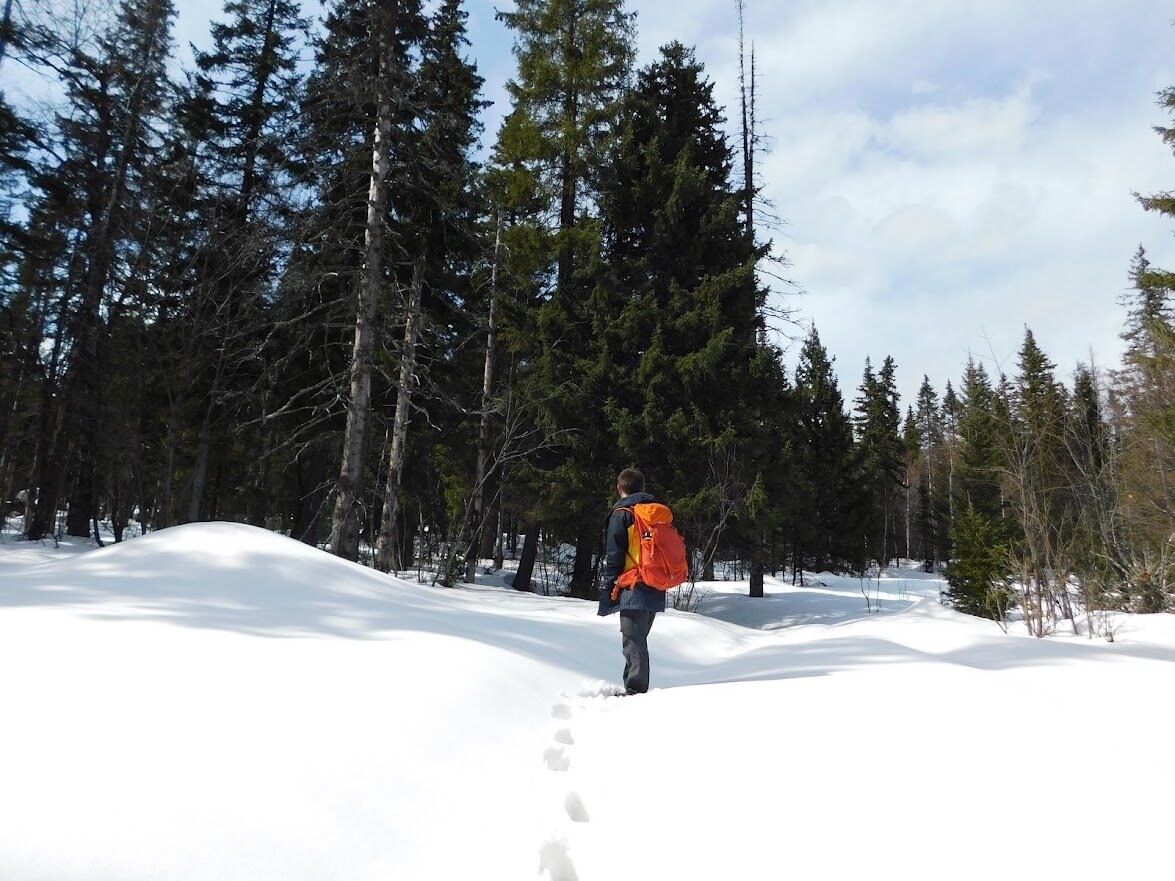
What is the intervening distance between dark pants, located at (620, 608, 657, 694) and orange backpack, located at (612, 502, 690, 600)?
200 millimetres

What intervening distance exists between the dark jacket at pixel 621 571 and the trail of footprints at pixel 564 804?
793mm

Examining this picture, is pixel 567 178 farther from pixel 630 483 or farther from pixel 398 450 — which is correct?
pixel 630 483

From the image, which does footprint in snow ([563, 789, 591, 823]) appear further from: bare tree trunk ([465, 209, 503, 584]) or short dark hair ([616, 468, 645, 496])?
bare tree trunk ([465, 209, 503, 584])

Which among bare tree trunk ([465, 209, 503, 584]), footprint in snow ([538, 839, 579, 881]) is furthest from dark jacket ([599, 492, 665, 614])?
bare tree trunk ([465, 209, 503, 584])

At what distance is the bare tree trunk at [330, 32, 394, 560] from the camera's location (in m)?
9.62

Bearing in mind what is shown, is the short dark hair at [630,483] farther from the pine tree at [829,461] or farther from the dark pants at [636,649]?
the pine tree at [829,461]

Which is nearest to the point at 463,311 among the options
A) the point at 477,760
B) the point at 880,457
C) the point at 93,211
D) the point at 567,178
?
the point at 567,178

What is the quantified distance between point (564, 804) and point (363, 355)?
8026 millimetres

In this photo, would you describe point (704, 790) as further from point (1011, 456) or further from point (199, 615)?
point (1011, 456)

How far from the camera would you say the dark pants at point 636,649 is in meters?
5.03

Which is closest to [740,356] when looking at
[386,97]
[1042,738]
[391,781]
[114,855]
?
[386,97]

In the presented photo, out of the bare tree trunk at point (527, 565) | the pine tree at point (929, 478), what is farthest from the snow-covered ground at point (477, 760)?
the pine tree at point (929, 478)

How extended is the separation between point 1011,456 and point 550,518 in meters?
8.42

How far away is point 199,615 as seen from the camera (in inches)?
158
